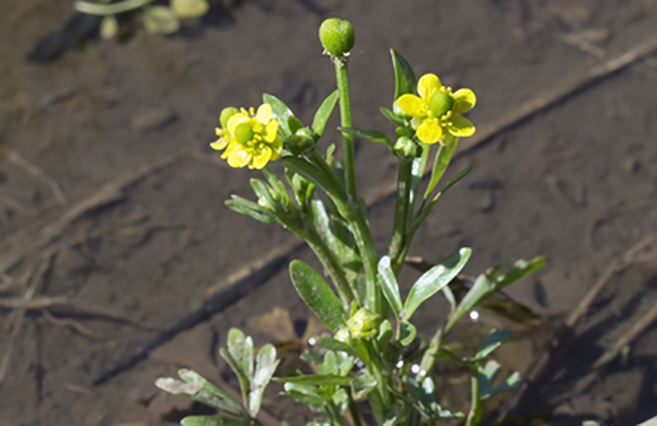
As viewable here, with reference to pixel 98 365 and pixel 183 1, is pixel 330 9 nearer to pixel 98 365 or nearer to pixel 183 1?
pixel 183 1

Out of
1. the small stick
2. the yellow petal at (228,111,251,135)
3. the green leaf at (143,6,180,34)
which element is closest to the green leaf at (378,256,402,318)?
the yellow petal at (228,111,251,135)

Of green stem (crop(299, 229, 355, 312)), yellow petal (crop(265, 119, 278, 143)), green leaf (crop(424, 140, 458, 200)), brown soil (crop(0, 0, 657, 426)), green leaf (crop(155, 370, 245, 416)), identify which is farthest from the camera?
brown soil (crop(0, 0, 657, 426))

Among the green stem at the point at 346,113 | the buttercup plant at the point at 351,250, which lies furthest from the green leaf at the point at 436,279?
the green stem at the point at 346,113

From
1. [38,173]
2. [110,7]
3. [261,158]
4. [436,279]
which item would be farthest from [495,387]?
[110,7]

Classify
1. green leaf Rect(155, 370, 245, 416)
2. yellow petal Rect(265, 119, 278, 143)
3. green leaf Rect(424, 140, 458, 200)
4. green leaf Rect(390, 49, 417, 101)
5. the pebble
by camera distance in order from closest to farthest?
yellow petal Rect(265, 119, 278, 143)
green leaf Rect(390, 49, 417, 101)
green leaf Rect(424, 140, 458, 200)
green leaf Rect(155, 370, 245, 416)
the pebble

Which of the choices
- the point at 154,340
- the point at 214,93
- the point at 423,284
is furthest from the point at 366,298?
the point at 214,93

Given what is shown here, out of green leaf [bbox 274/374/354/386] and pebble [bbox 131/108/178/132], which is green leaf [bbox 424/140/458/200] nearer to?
green leaf [bbox 274/374/354/386]

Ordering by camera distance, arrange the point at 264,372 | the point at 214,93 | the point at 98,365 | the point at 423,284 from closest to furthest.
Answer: the point at 423,284, the point at 264,372, the point at 98,365, the point at 214,93
